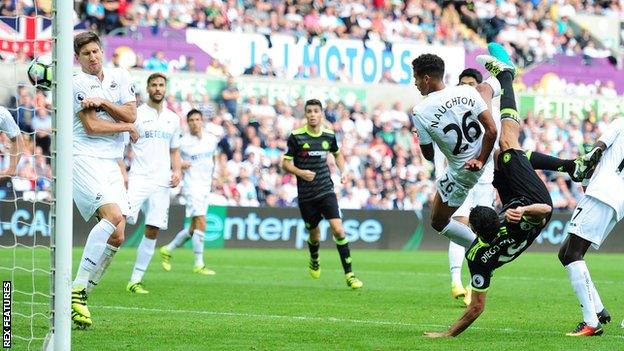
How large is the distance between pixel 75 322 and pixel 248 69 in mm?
20553

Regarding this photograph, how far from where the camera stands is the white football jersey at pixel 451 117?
1088cm

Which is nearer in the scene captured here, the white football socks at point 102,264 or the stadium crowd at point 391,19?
the white football socks at point 102,264

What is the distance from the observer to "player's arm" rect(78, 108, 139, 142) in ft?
33.4

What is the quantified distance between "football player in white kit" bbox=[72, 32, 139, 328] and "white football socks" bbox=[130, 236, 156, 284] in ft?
13.4

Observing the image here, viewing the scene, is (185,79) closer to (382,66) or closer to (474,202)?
(382,66)

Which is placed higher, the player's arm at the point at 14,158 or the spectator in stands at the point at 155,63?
the spectator in stands at the point at 155,63

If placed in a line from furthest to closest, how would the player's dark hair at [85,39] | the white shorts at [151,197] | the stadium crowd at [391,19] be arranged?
the stadium crowd at [391,19], the white shorts at [151,197], the player's dark hair at [85,39]

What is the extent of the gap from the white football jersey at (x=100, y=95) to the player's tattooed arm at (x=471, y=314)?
3.31m

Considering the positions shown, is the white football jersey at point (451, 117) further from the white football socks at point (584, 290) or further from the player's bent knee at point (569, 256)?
the white football socks at point (584, 290)

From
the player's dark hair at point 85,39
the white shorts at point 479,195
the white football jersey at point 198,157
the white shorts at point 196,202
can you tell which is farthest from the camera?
the white football jersey at point 198,157

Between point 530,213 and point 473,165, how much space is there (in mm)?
963

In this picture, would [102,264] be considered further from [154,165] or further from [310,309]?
[154,165]

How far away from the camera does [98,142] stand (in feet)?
34.3

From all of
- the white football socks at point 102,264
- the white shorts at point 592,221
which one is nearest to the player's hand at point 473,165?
the white shorts at point 592,221
